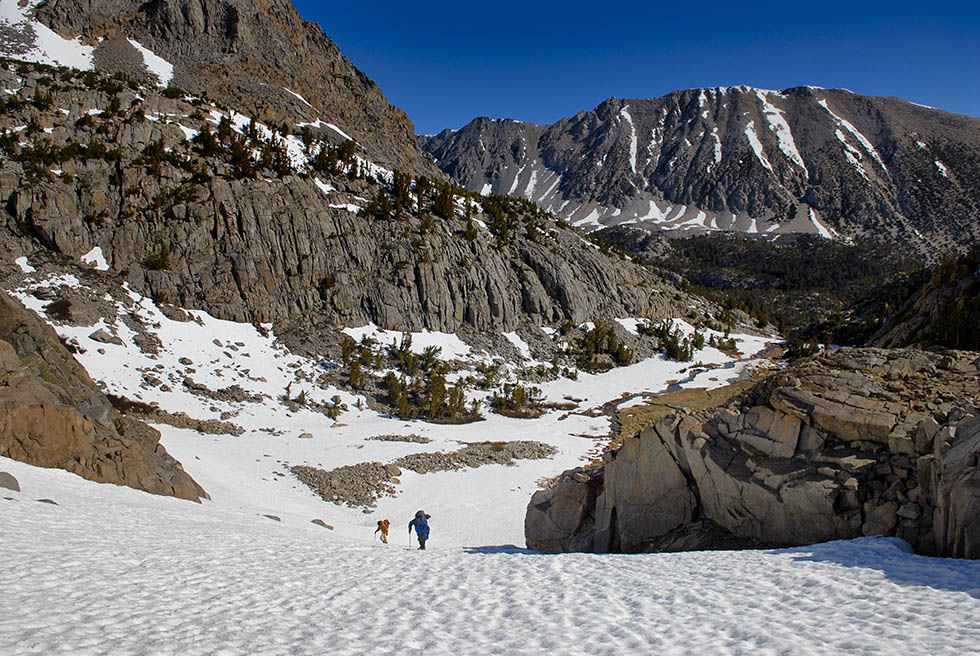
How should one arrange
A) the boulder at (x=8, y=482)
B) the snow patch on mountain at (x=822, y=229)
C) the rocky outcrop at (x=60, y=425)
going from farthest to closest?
the snow patch on mountain at (x=822, y=229), the rocky outcrop at (x=60, y=425), the boulder at (x=8, y=482)

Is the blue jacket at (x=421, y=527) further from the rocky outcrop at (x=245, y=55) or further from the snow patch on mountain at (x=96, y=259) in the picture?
the rocky outcrop at (x=245, y=55)

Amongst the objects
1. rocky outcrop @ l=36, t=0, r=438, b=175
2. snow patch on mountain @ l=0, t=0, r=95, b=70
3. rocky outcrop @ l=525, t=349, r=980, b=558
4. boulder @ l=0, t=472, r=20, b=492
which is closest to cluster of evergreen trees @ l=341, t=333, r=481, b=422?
rocky outcrop @ l=525, t=349, r=980, b=558

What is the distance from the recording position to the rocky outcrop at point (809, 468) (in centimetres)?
866

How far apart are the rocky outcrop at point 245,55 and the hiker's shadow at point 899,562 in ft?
234

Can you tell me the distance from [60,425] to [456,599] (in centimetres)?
1352

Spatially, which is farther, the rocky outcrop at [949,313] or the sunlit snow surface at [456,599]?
the rocky outcrop at [949,313]

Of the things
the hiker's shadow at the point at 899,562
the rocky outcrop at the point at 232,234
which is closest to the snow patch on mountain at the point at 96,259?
the rocky outcrop at the point at 232,234

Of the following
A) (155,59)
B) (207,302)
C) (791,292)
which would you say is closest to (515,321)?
(207,302)

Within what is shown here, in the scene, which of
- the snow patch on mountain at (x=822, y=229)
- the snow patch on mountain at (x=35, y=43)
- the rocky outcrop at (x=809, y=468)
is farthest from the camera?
the snow patch on mountain at (x=822, y=229)

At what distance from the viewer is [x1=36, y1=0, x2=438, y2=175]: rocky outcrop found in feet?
216

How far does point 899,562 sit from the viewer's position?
7449 millimetres

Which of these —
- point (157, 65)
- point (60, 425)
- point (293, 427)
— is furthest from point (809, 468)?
point (157, 65)

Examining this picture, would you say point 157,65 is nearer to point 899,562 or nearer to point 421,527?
point 421,527

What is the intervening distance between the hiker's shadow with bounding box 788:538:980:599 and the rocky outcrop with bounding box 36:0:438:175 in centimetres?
7144
